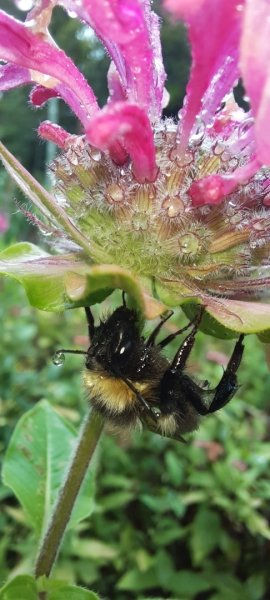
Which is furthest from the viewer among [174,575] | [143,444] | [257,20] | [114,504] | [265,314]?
[143,444]

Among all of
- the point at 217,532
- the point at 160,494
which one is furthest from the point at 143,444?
the point at 217,532

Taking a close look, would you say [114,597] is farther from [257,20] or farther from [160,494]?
[257,20]

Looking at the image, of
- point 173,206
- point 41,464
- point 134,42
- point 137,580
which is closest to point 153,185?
point 173,206

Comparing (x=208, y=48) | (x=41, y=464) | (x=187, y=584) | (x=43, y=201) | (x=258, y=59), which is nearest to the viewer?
(x=258, y=59)

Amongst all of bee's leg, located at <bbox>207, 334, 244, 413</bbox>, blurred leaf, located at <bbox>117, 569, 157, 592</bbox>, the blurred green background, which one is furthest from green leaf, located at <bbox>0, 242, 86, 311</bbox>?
blurred leaf, located at <bbox>117, 569, 157, 592</bbox>

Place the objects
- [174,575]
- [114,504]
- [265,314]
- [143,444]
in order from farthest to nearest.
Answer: [143,444] → [114,504] → [174,575] → [265,314]

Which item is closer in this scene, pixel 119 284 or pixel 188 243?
pixel 119 284

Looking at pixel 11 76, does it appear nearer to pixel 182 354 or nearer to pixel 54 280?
pixel 54 280

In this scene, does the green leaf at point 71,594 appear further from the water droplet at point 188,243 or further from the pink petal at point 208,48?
the pink petal at point 208,48
